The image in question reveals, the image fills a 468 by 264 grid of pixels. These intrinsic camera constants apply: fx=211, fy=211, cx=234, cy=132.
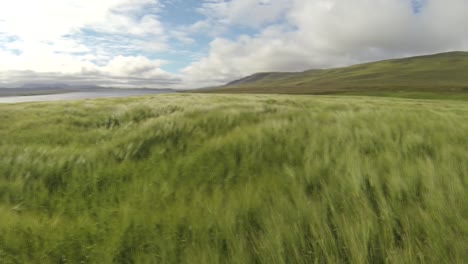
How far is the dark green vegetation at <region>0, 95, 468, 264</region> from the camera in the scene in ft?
3.77

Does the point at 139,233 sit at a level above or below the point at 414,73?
below

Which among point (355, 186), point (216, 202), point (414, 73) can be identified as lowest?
point (216, 202)

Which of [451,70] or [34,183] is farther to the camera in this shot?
[451,70]

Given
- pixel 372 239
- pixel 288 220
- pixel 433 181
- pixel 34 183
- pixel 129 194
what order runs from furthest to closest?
pixel 34 183 < pixel 129 194 < pixel 433 181 < pixel 288 220 < pixel 372 239

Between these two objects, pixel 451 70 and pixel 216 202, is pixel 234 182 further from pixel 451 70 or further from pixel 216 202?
pixel 451 70

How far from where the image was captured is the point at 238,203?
1.57m

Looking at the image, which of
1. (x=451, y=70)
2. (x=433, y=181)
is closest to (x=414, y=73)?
(x=451, y=70)

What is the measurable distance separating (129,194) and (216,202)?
0.86 m

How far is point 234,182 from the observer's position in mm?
2156

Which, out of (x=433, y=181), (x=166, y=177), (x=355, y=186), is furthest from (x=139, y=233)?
(x=433, y=181)

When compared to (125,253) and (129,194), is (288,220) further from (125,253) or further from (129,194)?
(129,194)

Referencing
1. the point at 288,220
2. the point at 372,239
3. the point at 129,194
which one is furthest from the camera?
the point at 129,194

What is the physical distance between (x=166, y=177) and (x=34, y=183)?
1.31 m

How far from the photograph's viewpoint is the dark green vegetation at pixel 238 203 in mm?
1149
